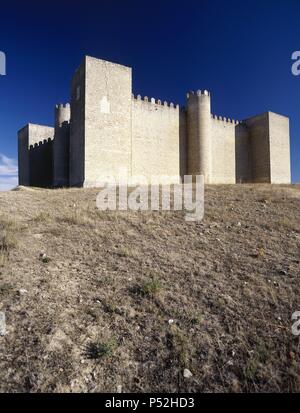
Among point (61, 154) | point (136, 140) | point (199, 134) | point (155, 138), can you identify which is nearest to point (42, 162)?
point (61, 154)

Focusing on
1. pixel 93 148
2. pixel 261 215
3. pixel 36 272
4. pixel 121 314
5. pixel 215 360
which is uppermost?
pixel 93 148

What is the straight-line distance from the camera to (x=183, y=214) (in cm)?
689

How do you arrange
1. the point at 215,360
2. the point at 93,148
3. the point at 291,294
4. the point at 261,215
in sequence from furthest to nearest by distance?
the point at 93,148
the point at 261,215
the point at 291,294
the point at 215,360

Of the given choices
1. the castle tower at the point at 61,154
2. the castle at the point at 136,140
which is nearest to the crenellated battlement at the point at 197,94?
the castle at the point at 136,140

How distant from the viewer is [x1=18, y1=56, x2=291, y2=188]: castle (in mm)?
15375

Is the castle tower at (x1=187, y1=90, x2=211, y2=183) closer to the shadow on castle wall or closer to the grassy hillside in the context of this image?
the shadow on castle wall

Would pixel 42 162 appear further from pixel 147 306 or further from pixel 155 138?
pixel 147 306

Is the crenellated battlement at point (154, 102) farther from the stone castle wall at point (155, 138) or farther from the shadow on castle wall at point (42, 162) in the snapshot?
the shadow on castle wall at point (42, 162)

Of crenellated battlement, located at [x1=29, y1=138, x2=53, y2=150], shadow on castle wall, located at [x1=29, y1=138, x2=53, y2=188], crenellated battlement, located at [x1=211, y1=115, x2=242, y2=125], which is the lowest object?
shadow on castle wall, located at [x1=29, y1=138, x2=53, y2=188]

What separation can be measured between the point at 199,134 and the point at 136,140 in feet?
15.1

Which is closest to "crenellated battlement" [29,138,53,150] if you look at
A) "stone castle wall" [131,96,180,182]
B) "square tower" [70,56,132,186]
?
"square tower" [70,56,132,186]
